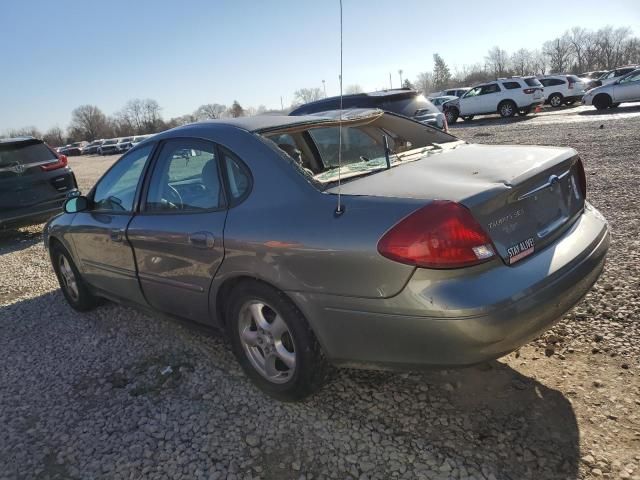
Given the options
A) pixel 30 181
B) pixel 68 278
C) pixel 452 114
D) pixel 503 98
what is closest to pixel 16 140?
pixel 30 181

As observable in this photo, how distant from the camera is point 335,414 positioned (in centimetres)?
274

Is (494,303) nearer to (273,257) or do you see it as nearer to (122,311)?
(273,257)

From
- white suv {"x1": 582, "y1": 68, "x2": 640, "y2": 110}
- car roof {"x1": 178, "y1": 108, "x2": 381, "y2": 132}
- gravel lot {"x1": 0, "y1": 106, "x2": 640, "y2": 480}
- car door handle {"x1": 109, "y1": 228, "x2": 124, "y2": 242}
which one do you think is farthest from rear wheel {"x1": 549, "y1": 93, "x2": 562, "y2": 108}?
car door handle {"x1": 109, "y1": 228, "x2": 124, "y2": 242}

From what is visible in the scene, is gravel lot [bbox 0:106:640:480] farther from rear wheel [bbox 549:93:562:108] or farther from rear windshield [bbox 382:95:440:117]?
rear wheel [bbox 549:93:562:108]

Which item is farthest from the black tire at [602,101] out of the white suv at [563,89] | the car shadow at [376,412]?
the car shadow at [376,412]

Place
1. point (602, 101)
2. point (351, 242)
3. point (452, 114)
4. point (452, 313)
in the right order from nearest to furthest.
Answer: point (452, 313) → point (351, 242) → point (602, 101) → point (452, 114)

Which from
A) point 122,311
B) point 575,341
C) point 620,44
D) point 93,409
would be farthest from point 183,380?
point 620,44

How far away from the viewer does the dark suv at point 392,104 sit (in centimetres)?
906

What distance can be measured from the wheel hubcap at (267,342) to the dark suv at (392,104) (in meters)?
6.56

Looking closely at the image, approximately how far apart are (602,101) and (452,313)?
2388 cm

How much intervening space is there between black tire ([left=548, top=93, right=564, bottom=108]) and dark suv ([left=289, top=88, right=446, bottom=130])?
2129 centimetres

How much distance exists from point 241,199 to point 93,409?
159 centimetres

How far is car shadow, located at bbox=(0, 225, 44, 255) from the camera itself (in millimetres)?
8258

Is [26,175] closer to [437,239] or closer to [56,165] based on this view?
[56,165]
